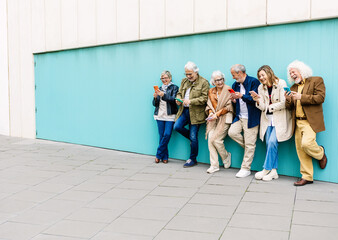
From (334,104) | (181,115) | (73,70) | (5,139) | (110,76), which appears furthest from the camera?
(5,139)

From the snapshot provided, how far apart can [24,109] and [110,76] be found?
11.7 ft

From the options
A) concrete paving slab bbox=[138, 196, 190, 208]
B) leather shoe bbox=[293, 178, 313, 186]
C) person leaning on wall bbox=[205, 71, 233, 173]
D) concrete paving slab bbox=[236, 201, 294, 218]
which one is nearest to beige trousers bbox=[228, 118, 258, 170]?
person leaning on wall bbox=[205, 71, 233, 173]

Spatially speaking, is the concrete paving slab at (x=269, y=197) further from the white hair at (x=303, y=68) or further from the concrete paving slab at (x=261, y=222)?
the white hair at (x=303, y=68)

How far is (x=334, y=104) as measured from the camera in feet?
19.6

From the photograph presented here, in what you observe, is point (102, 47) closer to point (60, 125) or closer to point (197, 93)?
point (60, 125)

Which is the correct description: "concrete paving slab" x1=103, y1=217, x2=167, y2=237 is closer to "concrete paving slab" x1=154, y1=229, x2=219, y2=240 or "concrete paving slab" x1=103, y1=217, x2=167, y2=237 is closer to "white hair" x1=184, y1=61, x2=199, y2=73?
"concrete paving slab" x1=154, y1=229, x2=219, y2=240

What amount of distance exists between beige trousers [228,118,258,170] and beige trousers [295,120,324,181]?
721 millimetres

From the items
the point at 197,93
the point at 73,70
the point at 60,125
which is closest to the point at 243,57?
the point at 197,93

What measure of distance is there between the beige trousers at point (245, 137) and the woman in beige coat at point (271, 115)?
0.22 meters

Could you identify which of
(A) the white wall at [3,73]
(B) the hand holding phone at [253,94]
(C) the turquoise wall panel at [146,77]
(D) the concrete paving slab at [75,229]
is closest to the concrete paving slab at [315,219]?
(C) the turquoise wall panel at [146,77]

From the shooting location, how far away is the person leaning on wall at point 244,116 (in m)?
6.40

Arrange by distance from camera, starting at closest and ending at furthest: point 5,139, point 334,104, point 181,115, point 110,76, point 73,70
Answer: point 334,104
point 181,115
point 110,76
point 73,70
point 5,139

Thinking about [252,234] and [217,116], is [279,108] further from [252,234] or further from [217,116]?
[252,234]

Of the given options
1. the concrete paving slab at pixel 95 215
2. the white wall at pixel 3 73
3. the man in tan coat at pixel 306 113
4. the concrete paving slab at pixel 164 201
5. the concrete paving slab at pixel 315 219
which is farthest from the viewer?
the white wall at pixel 3 73
